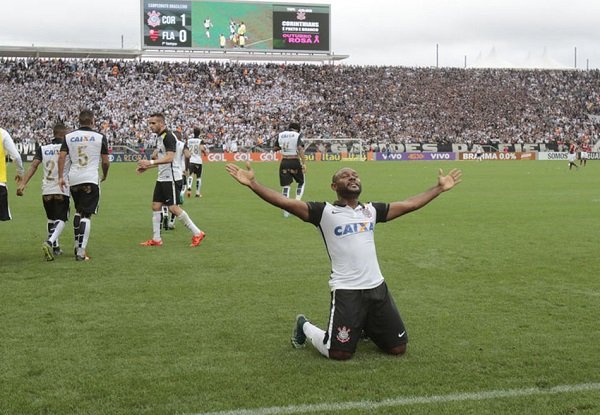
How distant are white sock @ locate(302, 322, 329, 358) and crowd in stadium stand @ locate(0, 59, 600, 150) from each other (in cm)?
4722

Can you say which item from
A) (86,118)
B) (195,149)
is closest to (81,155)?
(86,118)

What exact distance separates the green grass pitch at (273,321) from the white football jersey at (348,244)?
0.59 metres

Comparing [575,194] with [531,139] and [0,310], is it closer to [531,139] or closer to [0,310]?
[0,310]

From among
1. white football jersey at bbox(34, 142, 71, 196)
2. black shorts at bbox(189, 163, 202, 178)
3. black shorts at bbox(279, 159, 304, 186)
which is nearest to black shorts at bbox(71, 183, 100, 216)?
white football jersey at bbox(34, 142, 71, 196)

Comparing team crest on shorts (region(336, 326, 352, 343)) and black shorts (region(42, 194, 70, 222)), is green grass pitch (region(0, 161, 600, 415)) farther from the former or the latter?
black shorts (region(42, 194, 70, 222))

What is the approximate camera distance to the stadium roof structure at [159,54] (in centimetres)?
6091

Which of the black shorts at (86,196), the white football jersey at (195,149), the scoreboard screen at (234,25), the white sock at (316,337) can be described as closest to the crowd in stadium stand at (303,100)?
the scoreboard screen at (234,25)

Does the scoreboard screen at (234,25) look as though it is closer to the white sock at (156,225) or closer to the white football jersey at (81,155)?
the white sock at (156,225)

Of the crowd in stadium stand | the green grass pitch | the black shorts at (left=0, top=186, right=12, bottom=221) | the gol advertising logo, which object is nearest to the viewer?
the green grass pitch

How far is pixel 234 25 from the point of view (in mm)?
61781

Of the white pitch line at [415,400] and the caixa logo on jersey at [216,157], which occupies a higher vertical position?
the caixa logo on jersey at [216,157]

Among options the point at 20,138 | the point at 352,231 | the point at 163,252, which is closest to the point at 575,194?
the point at 163,252

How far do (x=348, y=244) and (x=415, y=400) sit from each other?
1509mm

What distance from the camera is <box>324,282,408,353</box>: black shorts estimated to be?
561cm
